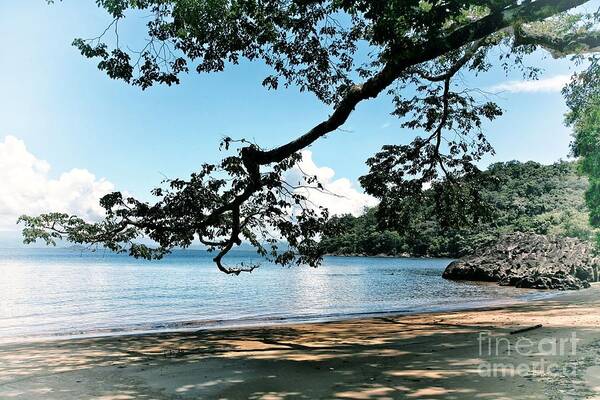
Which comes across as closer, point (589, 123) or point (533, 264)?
point (589, 123)

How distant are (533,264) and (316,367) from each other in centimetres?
4227

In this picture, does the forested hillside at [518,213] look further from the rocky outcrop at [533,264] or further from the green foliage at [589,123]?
the green foliage at [589,123]

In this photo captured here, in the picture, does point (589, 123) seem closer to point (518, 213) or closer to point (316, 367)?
point (316, 367)

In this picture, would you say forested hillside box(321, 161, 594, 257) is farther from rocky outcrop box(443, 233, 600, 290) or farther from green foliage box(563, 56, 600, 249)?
green foliage box(563, 56, 600, 249)

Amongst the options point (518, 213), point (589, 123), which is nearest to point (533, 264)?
point (589, 123)

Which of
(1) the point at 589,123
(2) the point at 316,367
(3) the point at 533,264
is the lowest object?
(2) the point at 316,367

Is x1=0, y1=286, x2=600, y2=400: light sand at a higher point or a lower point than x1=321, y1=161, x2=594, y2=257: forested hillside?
lower

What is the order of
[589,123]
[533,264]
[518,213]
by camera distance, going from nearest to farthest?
1. [589,123]
2. [533,264]
3. [518,213]

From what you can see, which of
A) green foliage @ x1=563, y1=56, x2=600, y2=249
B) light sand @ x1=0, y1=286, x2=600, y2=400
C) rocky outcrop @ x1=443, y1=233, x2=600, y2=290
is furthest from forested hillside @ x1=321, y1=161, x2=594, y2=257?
light sand @ x1=0, y1=286, x2=600, y2=400

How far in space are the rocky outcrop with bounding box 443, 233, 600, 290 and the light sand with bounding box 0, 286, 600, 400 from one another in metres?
A: 26.5

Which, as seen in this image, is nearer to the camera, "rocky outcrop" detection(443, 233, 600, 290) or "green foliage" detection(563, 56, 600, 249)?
"green foliage" detection(563, 56, 600, 249)

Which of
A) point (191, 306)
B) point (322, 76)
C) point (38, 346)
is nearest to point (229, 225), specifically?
point (322, 76)

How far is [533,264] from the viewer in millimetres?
44688

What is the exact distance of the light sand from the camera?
6656 millimetres
